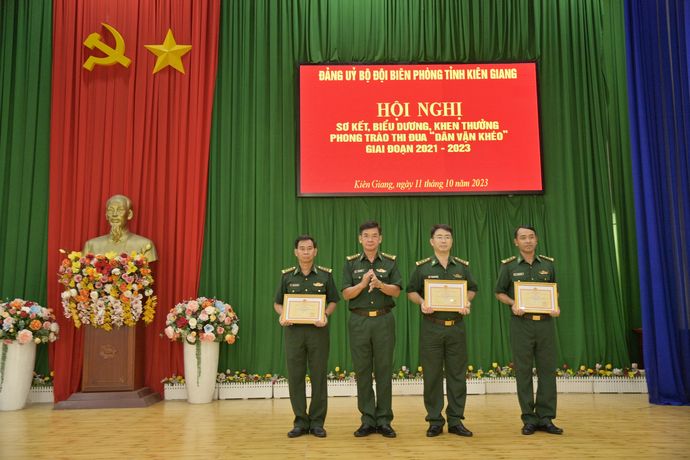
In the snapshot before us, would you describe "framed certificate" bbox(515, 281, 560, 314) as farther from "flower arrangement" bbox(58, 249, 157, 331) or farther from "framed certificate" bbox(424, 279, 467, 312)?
"flower arrangement" bbox(58, 249, 157, 331)

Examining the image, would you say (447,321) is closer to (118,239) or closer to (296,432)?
(296,432)

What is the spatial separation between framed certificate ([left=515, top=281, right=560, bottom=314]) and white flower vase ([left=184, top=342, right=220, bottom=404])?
327 centimetres

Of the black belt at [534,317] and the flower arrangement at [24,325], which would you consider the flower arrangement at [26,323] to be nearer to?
the flower arrangement at [24,325]

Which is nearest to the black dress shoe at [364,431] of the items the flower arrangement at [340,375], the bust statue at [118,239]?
the flower arrangement at [340,375]

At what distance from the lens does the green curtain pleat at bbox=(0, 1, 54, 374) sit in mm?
6145

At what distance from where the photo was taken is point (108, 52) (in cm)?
630

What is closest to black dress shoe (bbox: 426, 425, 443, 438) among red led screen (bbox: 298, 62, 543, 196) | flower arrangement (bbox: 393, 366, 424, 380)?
flower arrangement (bbox: 393, 366, 424, 380)

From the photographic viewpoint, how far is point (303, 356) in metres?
3.97

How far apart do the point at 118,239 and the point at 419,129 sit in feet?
11.8

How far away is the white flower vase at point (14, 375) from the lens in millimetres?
5445

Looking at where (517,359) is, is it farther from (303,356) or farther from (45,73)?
(45,73)

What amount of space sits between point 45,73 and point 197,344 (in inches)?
146

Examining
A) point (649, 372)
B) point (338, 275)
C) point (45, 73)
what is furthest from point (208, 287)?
point (649, 372)

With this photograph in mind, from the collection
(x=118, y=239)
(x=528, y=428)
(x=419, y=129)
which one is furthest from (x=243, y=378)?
(x=419, y=129)
